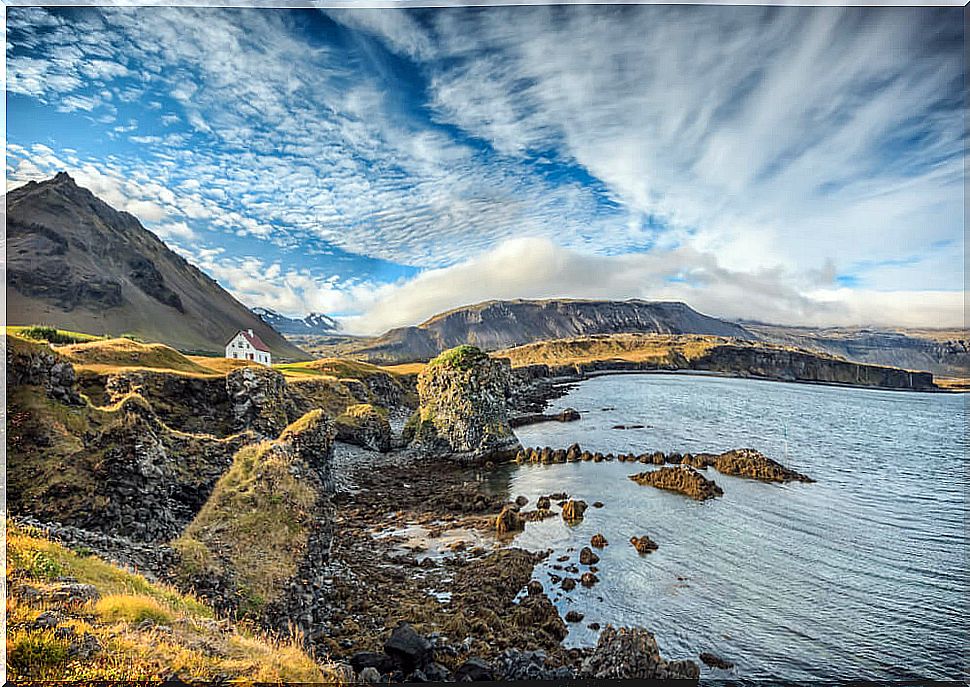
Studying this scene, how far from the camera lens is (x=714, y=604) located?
19.8ft

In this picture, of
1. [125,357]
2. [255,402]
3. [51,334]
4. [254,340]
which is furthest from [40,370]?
[254,340]

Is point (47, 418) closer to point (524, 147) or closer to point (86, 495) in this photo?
point (86, 495)

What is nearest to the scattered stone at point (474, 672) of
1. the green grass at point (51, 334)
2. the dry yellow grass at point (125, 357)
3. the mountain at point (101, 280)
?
the green grass at point (51, 334)

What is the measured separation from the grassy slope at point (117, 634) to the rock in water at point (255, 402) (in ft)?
16.3

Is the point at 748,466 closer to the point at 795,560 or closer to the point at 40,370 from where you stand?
the point at 795,560

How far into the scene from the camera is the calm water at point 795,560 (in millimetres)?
5184

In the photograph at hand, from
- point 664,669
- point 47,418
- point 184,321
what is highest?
point 184,321

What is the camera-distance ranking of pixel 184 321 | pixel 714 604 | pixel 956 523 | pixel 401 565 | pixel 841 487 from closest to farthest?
pixel 714 604, pixel 401 565, pixel 956 523, pixel 841 487, pixel 184 321

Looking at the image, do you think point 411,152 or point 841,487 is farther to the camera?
point 841,487

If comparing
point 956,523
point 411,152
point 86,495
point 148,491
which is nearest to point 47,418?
point 86,495

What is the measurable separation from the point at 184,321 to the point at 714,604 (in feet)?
57.0

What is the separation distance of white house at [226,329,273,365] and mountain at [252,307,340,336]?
1.46 meters

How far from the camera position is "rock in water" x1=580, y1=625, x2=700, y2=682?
405 centimetres

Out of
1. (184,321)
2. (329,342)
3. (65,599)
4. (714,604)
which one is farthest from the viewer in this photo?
(329,342)
